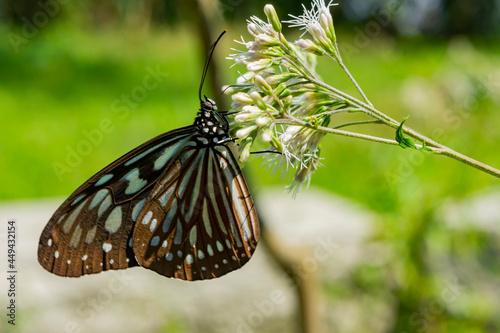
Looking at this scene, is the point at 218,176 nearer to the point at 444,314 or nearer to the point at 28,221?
the point at 444,314

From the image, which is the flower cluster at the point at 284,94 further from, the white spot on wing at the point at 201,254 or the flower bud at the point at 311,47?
the white spot on wing at the point at 201,254

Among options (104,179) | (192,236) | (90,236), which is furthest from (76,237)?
(192,236)

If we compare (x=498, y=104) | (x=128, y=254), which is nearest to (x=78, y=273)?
(x=128, y=254)

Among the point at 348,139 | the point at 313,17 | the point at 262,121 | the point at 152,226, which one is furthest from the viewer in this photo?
the point at 348,139

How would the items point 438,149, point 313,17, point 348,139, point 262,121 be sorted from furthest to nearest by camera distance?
point 348,139 → point 313,17 → point 262,121 → point 438,149

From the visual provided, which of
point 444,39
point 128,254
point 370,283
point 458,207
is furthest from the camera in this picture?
point 444,39

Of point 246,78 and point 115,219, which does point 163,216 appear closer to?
point 115,219

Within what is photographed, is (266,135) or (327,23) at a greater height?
(327,23)
